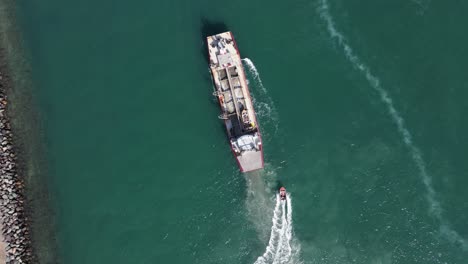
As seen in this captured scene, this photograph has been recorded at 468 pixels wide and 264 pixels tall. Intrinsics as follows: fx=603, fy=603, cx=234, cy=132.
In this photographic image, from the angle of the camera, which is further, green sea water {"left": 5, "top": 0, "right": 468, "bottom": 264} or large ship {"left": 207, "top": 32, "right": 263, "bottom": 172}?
large ship {"left": 207, "top": 32, "right": 263, "bottom": 172}

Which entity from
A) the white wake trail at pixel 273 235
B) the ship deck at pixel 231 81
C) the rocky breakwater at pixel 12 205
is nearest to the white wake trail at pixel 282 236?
the white wake trail at pixel 273 235

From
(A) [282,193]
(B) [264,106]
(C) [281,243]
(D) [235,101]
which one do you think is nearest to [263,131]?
(B) [264,106]

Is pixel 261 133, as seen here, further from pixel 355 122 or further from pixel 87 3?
pixel 87 3

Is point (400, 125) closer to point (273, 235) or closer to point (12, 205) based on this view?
point (273, 235)

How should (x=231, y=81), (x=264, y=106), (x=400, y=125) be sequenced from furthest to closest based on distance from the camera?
(x=264, y=106) < (x=231, y=81) < (x=400, y=125)

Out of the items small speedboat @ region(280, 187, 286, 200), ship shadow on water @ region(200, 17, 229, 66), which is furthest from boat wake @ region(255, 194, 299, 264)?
ship shadow on water @ region(200, 17, 229, 66)

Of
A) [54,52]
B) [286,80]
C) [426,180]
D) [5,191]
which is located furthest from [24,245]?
[426,180]

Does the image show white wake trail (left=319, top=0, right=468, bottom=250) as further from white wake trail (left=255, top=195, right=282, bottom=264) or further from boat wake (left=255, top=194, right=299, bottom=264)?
white wake trail (left=255, top=195, right=282, bottom=264)
